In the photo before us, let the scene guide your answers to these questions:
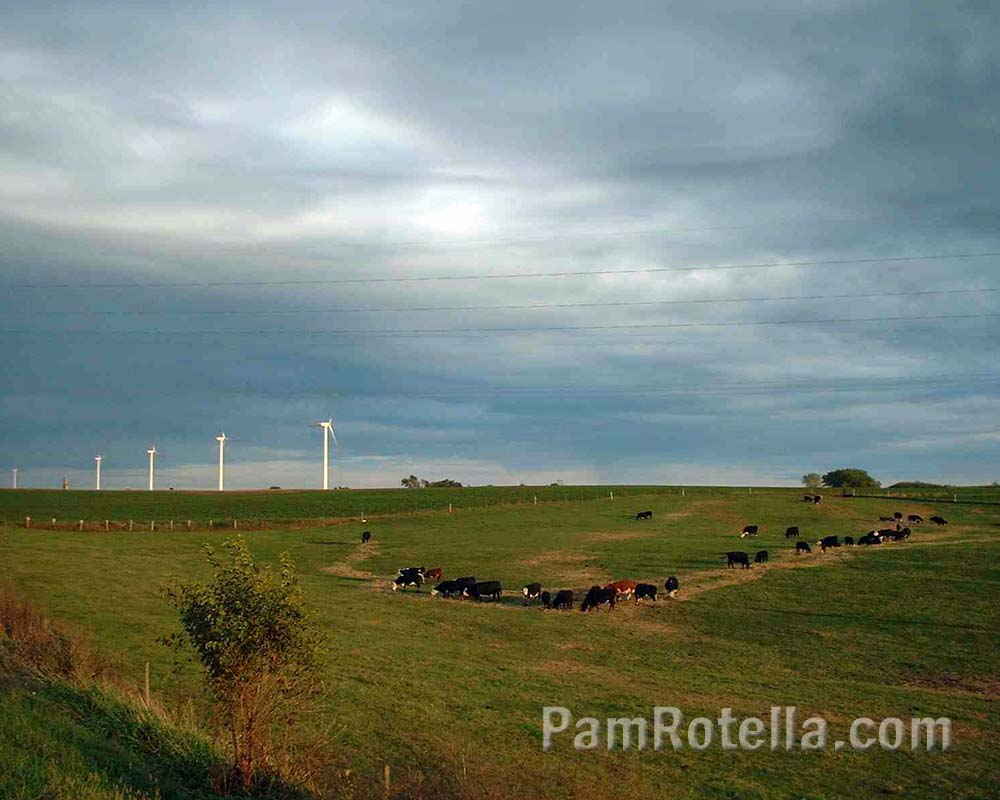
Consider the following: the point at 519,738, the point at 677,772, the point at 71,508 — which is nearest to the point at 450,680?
the point at 519,738

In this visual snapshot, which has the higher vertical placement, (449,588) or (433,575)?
(433,575)

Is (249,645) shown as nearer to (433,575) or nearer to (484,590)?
(484,590)

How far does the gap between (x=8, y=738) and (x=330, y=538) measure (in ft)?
205

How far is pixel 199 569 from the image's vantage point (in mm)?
52312

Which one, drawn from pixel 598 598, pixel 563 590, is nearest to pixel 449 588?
pixel 563 590

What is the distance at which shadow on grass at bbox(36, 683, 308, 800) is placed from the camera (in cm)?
1403

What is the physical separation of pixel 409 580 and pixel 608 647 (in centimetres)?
1884

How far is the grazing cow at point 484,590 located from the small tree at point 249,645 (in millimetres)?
29234

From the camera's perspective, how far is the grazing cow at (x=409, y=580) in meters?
49.1

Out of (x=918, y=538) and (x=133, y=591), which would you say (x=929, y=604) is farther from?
(x=133, y=591)

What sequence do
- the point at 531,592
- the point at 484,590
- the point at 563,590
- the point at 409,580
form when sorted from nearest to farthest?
the point at 563,590, the point at 531,592, the point at 484,590, the point at 409,580

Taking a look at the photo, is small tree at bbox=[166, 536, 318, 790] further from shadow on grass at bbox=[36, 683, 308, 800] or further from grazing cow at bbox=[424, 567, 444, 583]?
grazing cow at bbox=[424, 567, 444, 583]

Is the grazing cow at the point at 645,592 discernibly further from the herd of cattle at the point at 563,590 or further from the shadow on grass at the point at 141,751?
the shadow on grass at the point at 141,751

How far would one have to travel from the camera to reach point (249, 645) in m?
15.6
